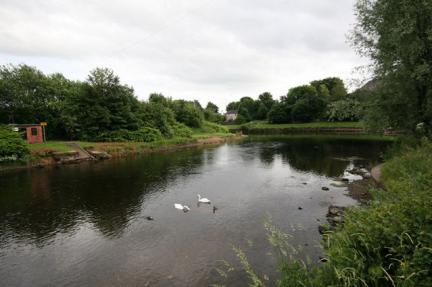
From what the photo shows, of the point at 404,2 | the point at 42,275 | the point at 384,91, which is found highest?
the point at 404,2

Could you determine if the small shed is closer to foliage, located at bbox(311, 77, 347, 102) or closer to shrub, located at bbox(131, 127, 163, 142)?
shrub, located at bbox(131, 127, 163, 142)

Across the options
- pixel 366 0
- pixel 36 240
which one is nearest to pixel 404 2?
pixel 366 0

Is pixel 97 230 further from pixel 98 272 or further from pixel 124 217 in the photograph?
pixel 98 272

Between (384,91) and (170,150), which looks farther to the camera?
(170,150)

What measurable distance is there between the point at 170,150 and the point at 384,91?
114 ft

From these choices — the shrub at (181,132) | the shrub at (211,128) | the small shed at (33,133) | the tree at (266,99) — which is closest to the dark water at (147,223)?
the small shed at (33,133)

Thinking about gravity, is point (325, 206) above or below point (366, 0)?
below

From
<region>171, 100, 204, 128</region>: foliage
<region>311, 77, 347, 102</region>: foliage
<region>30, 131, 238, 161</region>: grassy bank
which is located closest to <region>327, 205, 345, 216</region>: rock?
<region>30, 131, 238, 161</region>: grassy bank

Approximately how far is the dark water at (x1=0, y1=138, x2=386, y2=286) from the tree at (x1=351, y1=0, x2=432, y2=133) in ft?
24.4

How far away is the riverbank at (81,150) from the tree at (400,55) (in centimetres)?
3429

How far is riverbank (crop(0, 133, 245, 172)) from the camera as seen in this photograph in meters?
31.2

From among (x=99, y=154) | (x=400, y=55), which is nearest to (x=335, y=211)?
(x=400, y=55)

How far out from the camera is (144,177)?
966 inches

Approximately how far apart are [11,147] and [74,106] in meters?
17.1
